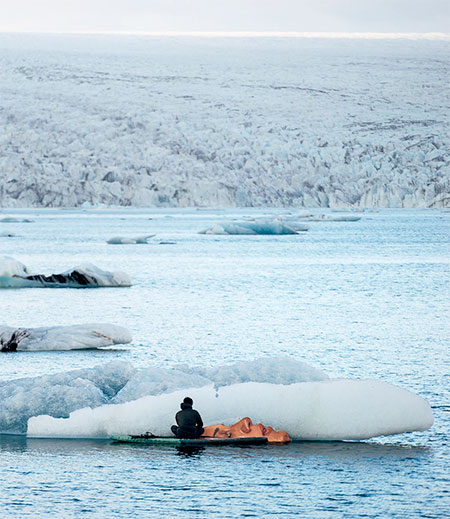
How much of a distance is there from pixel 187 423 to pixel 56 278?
1420 centimetres

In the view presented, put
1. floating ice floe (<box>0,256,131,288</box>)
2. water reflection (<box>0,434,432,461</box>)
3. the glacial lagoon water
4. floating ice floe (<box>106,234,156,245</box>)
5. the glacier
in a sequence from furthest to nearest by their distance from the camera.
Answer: the glacier
floating ice floe (<box>106,234,156,245</box>)
floating ice floe (<box>0,256,131,288</box>)
water reflection (<box>0,434,432,461</box>)
the glacial lagoon water

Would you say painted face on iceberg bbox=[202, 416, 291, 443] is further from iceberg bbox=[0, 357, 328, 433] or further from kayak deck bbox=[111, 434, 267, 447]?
iceberg bbox=[0, 357, 328, 433]

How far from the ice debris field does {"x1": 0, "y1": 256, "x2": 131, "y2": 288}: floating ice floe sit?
497 inches

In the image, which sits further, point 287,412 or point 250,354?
point 250,354

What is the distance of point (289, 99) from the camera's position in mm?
71188

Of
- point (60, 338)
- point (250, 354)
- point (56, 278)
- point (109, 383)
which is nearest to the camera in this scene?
point (109, 383)

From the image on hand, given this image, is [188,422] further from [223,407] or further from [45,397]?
[45,397]

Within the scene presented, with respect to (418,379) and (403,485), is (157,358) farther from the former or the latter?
(403,485)

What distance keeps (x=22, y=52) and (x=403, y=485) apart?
70.5m

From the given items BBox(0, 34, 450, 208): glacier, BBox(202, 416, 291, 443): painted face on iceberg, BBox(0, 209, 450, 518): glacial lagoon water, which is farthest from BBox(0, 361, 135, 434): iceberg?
BBox(0, 34, 450, 208): glacier

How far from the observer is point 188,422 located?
24.7ft

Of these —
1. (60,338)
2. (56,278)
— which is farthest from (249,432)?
(56,278)

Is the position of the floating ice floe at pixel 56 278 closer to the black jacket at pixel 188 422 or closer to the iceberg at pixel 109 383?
the iceberg at pixel 109 383

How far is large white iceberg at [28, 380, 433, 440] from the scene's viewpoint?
25.2 feet
